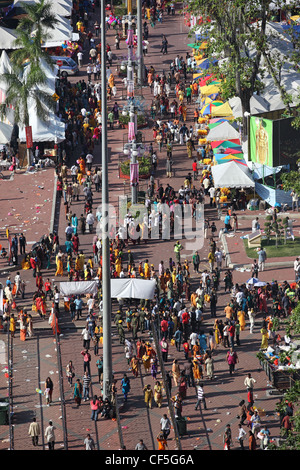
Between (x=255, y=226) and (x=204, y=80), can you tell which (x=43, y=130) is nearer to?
(x=204, y=80)

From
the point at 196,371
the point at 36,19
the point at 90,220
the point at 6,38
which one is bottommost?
the point at 196,371

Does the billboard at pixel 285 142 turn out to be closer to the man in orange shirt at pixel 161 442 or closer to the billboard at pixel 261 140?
the billboard at pixel 261 140

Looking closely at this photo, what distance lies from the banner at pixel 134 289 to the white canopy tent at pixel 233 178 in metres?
11.4

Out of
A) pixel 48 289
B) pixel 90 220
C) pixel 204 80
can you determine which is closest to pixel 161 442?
pixel 48 289

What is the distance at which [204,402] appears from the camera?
123ft

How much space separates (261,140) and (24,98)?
545 inches

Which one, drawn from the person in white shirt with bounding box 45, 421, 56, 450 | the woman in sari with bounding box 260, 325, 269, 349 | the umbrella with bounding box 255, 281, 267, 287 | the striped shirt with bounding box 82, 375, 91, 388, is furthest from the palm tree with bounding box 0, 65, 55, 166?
the person in white shirt with bounding box 45, 421, 56, 450

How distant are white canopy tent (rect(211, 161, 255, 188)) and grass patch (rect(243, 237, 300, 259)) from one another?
395cm

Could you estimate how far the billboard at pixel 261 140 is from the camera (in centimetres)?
5256

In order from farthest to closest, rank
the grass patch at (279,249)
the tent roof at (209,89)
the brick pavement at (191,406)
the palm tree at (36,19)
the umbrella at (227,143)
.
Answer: the tent roof at (209,89) → the palm tree at (36,19) → the umbrella at (227,143) → the grass patch at (279,249) → the brick pavement at (191,406)

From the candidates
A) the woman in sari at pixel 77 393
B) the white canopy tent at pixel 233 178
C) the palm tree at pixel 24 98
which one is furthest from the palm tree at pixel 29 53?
the woman in sari at pixel 77 393

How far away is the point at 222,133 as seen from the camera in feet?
192
